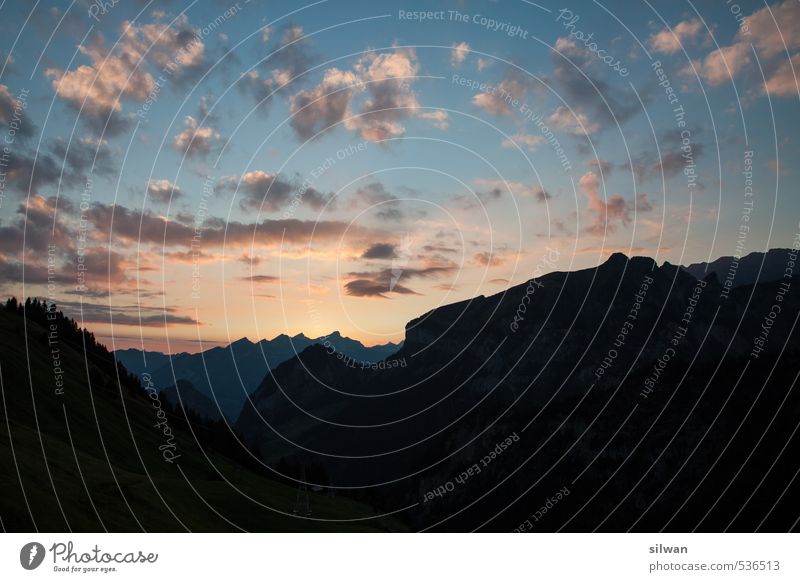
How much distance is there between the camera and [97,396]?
475 ft

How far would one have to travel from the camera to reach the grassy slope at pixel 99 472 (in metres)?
50.3

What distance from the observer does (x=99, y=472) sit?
229 feet

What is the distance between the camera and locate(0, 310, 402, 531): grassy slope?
50.3m

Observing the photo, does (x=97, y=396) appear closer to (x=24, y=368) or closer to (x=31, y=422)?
(x=24, y=368)

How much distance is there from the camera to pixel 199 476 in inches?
4779

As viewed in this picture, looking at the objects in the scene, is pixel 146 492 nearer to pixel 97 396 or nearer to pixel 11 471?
pixel 11 471
